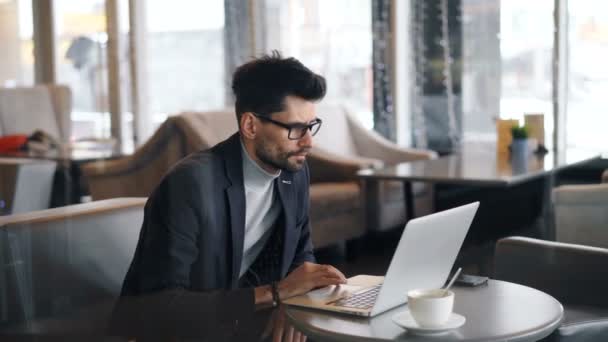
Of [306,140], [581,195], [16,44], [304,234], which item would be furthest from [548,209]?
[16,44]

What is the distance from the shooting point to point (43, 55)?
64.8 inches

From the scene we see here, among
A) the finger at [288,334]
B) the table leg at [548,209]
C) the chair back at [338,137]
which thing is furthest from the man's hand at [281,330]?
the table leg at [548,209]

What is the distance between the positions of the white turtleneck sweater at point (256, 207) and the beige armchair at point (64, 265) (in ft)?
0.72

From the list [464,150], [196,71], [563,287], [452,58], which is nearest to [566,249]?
[563,287]

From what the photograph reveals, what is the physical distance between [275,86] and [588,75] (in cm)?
146

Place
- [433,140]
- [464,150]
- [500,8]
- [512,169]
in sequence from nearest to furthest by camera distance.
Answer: [500,8] < [512,169] < [464,150] < [433,140]

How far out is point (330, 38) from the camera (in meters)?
2.27

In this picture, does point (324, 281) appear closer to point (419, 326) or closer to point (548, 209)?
point (419, 326)

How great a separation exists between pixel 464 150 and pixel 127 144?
1.83 meters

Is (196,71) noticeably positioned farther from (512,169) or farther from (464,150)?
(464,150)

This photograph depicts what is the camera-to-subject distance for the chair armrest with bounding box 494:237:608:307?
2076 millimetres

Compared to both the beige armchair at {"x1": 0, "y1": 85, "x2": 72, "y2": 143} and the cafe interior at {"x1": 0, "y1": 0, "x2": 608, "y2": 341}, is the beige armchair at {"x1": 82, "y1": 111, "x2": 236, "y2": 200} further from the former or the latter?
the beige armchair at {"x1": 0, "y1": 85, "x2": 72, "y2": 143}

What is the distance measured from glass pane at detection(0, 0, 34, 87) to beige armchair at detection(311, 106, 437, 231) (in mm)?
750

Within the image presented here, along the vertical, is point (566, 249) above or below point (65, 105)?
below
